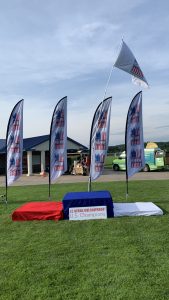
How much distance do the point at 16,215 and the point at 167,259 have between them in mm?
5430

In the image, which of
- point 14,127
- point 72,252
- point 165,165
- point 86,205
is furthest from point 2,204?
point 165,165

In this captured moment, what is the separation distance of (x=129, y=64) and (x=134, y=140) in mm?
2993

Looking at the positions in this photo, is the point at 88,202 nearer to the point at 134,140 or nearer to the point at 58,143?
the point at 58,143

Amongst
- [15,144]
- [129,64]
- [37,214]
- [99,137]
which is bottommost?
[37,214]

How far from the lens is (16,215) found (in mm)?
10641

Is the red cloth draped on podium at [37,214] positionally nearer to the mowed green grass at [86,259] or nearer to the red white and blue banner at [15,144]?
the mowed green grass at [86,259]

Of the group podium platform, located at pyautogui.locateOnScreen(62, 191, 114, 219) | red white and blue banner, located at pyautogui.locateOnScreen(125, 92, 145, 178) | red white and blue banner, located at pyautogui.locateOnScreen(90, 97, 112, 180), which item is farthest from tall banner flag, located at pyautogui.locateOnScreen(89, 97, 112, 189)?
podium platform, located at pyautogui.locateOnScreen(62, 191, 114, 219)

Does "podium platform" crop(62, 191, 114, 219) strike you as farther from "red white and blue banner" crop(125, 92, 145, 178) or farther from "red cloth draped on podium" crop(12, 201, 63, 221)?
"red white and blue banner" crop(125, 92, 145, 178)

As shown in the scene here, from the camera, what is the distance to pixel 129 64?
1400 centimetres

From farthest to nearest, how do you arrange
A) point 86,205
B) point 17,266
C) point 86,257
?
point 86,205 → point 86,257 → point 17,266

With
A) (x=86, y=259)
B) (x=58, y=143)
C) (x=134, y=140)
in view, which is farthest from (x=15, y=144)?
(x=86, y=259)

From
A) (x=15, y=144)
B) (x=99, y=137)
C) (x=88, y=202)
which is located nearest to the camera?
(x=88, y=202)

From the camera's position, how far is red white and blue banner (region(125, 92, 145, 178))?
13320 millimetres

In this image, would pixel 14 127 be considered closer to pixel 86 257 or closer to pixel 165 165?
pixel 86 257
